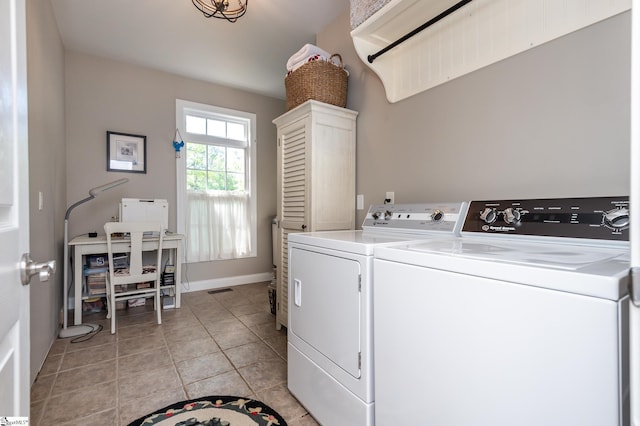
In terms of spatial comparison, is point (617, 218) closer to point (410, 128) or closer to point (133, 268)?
point (410, 128)

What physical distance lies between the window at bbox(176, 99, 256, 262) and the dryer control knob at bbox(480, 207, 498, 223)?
3.18m

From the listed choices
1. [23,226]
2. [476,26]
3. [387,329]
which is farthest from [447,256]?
[476,26]

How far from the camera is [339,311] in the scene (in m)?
1.26

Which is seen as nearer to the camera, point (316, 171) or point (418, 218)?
point (418, 218)

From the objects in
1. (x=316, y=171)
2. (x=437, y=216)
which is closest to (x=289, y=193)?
(x=316, y=171)

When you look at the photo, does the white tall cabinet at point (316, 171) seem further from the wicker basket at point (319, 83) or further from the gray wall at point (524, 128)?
the gray wall at point (524, 128)

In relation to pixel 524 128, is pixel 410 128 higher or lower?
higher

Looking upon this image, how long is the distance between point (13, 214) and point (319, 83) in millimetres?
1904

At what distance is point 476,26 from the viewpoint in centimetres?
152

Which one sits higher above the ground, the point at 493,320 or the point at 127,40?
the point at 127,40

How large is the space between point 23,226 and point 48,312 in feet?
6.77

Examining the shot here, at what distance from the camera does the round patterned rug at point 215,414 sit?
1426 mm

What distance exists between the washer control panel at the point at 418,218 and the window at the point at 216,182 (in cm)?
251

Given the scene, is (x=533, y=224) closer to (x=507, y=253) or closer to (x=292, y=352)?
(x=507, y=253)
